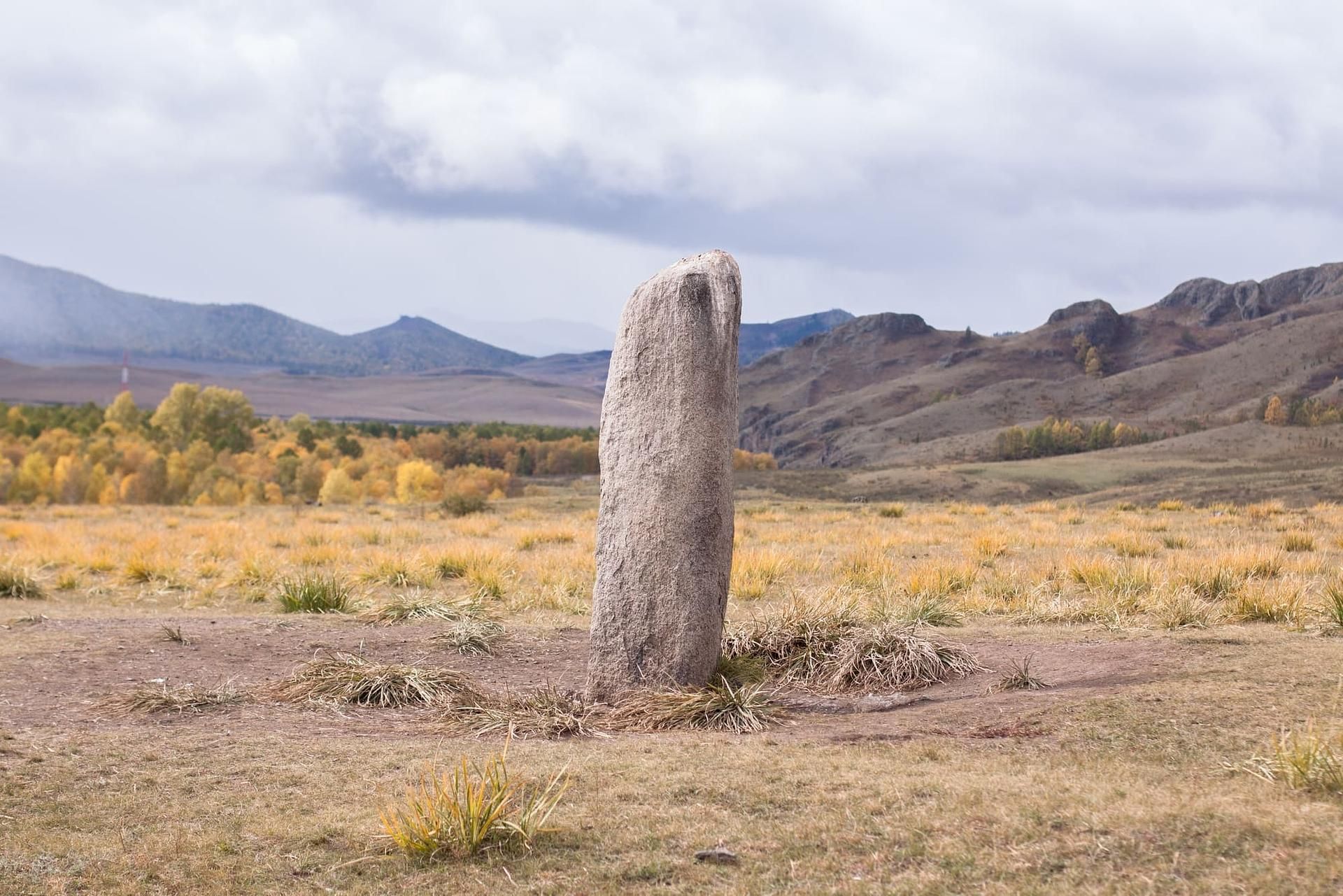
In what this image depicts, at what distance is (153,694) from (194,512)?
76.3ft

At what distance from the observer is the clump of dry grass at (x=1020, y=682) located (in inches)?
296

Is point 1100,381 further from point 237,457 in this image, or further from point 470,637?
point 470,637

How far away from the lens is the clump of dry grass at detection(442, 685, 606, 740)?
283 inches

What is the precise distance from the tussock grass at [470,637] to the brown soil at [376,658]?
113 millimetres

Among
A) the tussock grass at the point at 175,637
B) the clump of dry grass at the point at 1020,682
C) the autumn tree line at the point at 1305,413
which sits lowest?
the tussock grass at the point at 175,637

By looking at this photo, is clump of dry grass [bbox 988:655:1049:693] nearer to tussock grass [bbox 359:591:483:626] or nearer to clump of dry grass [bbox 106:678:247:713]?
clump of dry grass [bbox 106:678:247:713]

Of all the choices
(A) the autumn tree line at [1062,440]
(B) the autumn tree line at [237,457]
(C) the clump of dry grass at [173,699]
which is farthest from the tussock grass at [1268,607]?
(A) the autumn tree line at [1062,440]

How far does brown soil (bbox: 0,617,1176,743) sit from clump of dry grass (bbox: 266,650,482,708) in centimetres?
20

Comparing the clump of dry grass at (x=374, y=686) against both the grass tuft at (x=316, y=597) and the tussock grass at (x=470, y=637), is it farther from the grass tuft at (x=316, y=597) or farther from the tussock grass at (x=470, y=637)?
the grass tuft at (x=316, y=597)

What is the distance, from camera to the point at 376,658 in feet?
31.4

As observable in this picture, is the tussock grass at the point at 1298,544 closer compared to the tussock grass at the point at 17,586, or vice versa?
the tussock grass at the point at 17,586

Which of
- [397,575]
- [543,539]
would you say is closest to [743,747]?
[397,575]

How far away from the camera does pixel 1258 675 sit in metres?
6.92

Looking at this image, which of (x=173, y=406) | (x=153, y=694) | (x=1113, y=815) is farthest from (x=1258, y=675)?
(x=173, y=406)
